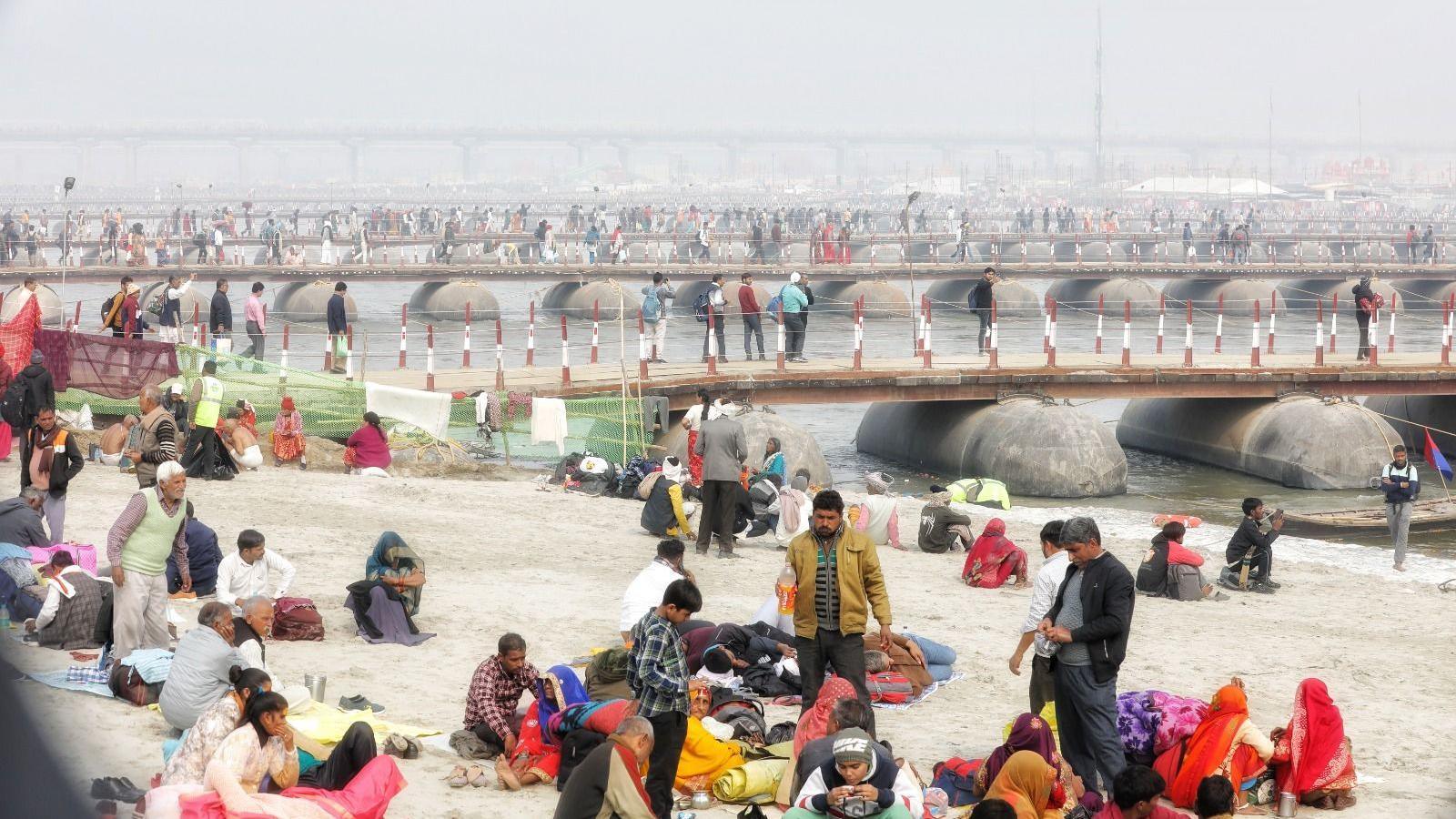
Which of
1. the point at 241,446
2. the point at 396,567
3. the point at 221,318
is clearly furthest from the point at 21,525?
the point at 221,318

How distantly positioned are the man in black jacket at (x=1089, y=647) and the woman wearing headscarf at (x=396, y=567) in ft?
17.0

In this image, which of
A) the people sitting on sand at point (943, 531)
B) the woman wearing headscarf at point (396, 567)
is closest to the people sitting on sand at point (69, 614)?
the woman wearing headscarf at point (396, 567)

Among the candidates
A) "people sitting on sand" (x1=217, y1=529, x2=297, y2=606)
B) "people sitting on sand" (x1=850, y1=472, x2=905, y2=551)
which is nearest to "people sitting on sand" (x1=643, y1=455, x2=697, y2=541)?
"people sitting on sand" (x1=850, y1=472, x2=905, y2=551)

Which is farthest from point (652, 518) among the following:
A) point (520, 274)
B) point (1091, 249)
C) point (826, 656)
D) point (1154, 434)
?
point (1091, 249)

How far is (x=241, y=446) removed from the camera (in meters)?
18.1

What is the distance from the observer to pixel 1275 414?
1059 inches

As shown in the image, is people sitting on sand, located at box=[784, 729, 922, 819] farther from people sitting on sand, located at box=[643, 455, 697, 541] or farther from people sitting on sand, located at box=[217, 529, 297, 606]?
people sitting on sand, located at box=[643, 455, 697, 541]

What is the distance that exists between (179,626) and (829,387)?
15.7 metres

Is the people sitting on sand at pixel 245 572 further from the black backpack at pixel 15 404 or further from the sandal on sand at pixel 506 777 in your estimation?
the black backpack at pixel 15 404

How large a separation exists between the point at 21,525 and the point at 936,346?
108 ft

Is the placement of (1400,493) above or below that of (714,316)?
below

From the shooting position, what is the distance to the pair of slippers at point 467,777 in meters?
8.54

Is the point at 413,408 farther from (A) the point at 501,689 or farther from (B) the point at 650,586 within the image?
(A) the point at 501,689

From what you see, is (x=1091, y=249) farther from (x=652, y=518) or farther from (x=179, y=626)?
(x=179, y=626)
